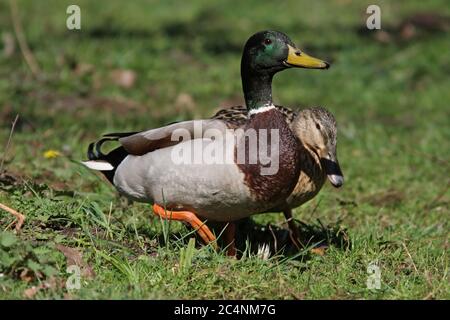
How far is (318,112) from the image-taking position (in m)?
5.14

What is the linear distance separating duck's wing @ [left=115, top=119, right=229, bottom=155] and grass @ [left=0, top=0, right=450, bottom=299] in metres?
0.41

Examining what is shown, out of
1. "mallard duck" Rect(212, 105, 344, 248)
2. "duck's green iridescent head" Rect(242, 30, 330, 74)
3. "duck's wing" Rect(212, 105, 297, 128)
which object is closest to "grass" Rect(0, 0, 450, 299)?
"mallard duck" Rect(212, 105, 344, 248)

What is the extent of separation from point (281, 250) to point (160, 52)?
17.6 feet

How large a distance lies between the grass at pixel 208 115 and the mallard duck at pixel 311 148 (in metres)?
0.31

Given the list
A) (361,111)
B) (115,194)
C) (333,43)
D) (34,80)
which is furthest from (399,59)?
(115,194)

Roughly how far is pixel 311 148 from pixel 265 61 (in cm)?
58

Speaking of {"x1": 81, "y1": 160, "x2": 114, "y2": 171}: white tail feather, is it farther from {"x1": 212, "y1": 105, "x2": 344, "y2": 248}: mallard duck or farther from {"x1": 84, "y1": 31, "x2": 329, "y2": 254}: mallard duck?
{"x1": 212, "y1": 105, "x2": 344, "y2": 248}: mallard duck

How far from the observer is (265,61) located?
4969 millimetres

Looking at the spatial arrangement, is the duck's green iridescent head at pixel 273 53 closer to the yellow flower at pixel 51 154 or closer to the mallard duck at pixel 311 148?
the mallard duck at pixel 311 148

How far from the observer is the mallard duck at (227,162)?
4.63 m

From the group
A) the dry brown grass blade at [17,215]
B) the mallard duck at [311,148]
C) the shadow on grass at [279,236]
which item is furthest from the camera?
the shadow on grass at [279,236]

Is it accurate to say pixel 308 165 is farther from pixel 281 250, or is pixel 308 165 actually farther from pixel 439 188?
pixel 439 188

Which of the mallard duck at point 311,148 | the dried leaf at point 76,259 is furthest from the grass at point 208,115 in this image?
the mallard duck at point 311,148

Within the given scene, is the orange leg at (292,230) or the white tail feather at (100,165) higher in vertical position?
the white tail feather at (100,165)
